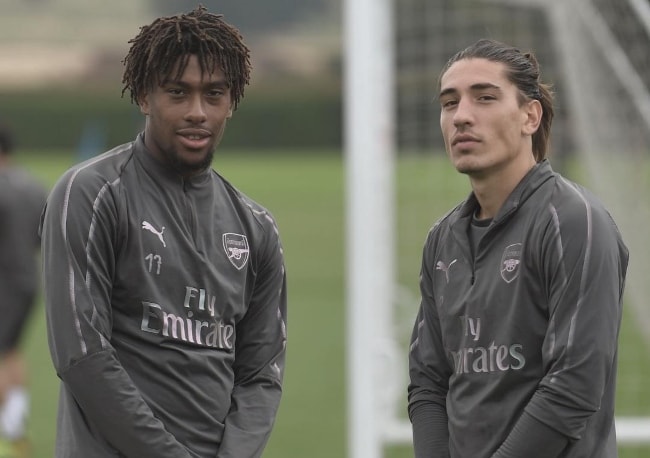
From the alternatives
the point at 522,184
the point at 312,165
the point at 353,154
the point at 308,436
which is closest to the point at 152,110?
the point at 522,184

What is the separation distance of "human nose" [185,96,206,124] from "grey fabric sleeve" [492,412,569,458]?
1007mm

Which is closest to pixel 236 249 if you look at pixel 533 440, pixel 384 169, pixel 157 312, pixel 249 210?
pixel 249 210

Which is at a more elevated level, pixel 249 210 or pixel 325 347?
pixel 325 347

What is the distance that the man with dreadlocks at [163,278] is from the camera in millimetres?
3115

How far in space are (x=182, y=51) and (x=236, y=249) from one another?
1.63 ft

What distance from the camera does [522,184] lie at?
10.4 feet

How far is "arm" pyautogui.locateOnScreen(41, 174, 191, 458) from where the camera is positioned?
309 cm

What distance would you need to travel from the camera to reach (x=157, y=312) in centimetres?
322

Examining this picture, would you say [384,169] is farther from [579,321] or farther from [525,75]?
[579,321]

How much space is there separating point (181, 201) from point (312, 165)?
44.4 metres

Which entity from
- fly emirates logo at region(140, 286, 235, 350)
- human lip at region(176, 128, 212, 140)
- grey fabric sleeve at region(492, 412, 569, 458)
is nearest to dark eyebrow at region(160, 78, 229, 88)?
human lip at region(176, 128, 212, 140)

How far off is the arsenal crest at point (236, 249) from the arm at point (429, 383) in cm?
44

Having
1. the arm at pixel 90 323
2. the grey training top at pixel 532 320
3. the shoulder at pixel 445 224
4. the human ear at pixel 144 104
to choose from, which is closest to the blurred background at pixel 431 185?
the shoulder at pixel 445 224

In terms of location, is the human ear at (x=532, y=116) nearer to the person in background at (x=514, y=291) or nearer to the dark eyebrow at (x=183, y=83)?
the person in background at (x=514, y=291)
